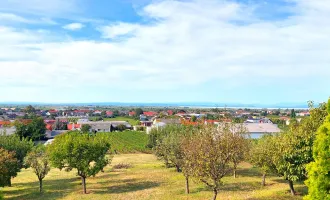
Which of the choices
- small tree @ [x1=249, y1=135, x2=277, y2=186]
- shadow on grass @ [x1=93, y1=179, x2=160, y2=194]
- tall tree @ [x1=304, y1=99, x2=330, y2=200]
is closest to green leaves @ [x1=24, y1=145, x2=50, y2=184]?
shadow on grass @ [x1=93, y1=179, x2=160, y2=194]

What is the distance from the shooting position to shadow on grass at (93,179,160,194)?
3309cm

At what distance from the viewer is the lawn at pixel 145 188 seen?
28578 millimetres

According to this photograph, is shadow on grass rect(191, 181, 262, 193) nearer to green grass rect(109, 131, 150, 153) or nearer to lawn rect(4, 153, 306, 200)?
lawn rect(4, 153, 306, 200)

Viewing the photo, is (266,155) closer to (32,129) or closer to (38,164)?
(38,164)

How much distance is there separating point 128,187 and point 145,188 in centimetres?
244

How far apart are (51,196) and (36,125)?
265 feet

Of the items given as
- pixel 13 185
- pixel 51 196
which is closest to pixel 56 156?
pixel 51 196

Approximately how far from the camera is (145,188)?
33.5 meters

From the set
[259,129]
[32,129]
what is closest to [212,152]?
[259,129]

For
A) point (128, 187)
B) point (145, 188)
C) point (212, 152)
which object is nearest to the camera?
point (212, 152)

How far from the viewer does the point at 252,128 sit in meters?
100

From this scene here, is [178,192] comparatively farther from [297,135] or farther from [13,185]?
[13,185]

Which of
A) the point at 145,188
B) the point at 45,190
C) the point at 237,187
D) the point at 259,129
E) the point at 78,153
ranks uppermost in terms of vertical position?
the point at 78,153

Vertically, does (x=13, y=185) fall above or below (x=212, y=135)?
below
